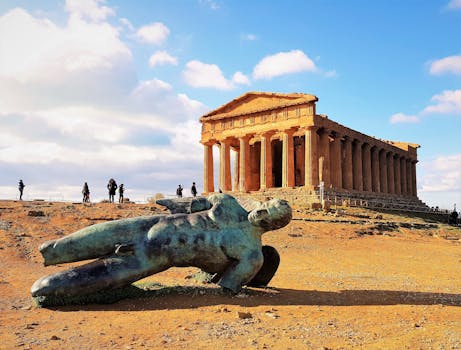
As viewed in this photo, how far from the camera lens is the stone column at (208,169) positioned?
54522 millimetres

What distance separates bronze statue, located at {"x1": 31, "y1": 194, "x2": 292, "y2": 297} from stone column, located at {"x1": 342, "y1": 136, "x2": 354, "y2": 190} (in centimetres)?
4599

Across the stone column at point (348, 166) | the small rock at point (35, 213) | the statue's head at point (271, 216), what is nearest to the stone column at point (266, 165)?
the stone column at point (348, 166)

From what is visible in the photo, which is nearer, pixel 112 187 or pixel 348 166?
pixel 112 187

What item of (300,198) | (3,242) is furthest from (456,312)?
(300,198)

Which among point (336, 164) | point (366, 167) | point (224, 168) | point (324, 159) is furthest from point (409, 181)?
point (224, 168)

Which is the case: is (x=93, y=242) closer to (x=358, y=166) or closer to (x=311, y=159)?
(x=311, y=159)

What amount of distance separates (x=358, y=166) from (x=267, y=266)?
4790 centimetres

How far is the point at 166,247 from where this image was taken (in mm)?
7883

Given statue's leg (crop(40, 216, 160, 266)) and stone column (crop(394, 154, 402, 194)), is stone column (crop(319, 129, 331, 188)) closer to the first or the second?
stone column (crop(394, 154, 402, 194))

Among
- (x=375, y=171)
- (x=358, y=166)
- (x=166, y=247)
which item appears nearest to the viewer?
(x=166, y=247)

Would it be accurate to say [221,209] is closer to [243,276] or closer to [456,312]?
[243,276]


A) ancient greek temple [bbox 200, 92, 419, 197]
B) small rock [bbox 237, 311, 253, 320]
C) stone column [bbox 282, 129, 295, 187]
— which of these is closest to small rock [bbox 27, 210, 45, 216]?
small rock [bbox 237, 311, 253, 320]

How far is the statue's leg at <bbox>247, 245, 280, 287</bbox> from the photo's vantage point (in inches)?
360

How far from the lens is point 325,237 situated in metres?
24.6
